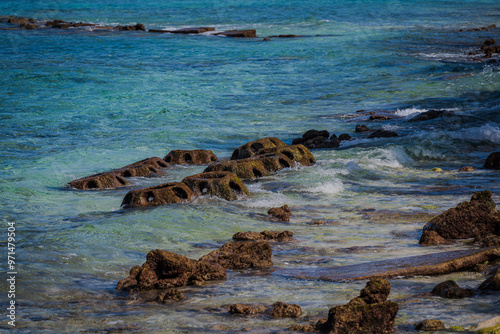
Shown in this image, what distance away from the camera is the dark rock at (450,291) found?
441 centimetres

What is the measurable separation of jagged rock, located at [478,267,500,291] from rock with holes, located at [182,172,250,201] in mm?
4857

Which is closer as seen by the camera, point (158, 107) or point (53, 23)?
point (158, 107)

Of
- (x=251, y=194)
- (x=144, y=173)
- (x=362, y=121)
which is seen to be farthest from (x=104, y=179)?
(x=362, y=121)

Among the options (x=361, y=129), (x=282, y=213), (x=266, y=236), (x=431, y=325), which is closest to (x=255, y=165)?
(x=282, y=213)

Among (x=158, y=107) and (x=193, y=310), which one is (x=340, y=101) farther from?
(x=193, y=310)

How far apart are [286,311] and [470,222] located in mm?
3023

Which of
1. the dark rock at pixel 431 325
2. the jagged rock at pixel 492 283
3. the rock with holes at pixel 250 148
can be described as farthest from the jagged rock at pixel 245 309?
the rock with holes at pixel 250 148

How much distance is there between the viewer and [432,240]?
632cm

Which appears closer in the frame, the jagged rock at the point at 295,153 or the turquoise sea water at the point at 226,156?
the turquoise sea water at the point at 226,156

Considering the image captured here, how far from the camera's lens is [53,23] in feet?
156

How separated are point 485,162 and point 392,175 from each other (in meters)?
1.89

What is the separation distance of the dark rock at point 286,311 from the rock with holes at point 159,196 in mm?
4502

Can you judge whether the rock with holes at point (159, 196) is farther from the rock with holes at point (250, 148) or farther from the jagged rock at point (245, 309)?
the jagged rock at point (245, 309)

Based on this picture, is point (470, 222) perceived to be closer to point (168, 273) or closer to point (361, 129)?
point (168, 273)
